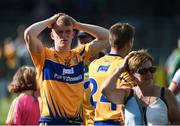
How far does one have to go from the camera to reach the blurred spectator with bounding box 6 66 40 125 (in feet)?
38.4

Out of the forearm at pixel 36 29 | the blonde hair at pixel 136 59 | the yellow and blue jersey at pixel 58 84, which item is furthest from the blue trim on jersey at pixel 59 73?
the blonde hair at pixel 136 59

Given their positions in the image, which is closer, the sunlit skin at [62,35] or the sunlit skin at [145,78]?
the sunlit skin at [145,78]

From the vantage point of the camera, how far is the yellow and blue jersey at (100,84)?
10602 mm

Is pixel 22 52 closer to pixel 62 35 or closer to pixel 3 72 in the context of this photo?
pixel 3 72

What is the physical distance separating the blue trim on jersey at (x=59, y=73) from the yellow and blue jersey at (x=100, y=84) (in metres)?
0.27

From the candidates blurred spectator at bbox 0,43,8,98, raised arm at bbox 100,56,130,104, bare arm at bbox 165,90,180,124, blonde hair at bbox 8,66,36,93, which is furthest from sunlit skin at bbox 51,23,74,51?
blurred spectator at bbox 0,43,8,98

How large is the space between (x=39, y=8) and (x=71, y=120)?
22918 mm

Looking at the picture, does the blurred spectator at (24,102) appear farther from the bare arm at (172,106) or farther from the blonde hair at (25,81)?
the bare arm at (172,106)

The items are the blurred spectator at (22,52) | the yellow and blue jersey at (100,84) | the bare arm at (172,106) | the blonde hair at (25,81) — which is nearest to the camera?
the bare arm at (172,106)

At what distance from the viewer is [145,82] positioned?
29.5 ft

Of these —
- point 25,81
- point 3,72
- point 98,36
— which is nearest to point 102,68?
point 98,36

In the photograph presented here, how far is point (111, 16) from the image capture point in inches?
1298

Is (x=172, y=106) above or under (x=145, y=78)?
under

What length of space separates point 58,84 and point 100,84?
53 cm
